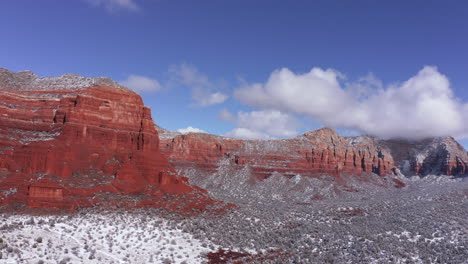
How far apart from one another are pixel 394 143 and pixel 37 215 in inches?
5585

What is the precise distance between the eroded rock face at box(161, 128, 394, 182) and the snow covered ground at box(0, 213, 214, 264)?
5769 centimetres

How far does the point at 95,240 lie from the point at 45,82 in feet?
86.1

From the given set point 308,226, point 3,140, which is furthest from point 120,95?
point 308,226

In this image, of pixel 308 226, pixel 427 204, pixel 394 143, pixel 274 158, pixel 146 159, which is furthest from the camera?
pixel 394 143

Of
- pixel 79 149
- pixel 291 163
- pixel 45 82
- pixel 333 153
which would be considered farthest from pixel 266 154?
pixel 79 149

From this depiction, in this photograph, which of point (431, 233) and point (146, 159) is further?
point (146, 159)

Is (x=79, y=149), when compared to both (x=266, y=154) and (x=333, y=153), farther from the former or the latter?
(x=333, y=153)

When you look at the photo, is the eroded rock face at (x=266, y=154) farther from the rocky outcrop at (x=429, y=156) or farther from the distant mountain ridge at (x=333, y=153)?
the rocky outcrop at (x=429, y=156)

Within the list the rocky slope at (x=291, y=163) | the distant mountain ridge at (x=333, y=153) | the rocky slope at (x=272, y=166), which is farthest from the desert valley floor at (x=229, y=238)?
the distant mountain ridge at (x=333, y=153)

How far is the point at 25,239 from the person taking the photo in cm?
2302

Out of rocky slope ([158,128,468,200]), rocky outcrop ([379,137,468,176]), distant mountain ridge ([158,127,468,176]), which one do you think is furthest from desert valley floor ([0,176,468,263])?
rocky outcrop ([379,137,468,176])

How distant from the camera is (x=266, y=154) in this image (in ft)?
305

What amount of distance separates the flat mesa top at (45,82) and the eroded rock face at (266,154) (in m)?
44.4

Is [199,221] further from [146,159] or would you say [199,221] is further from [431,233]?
[431,233]
